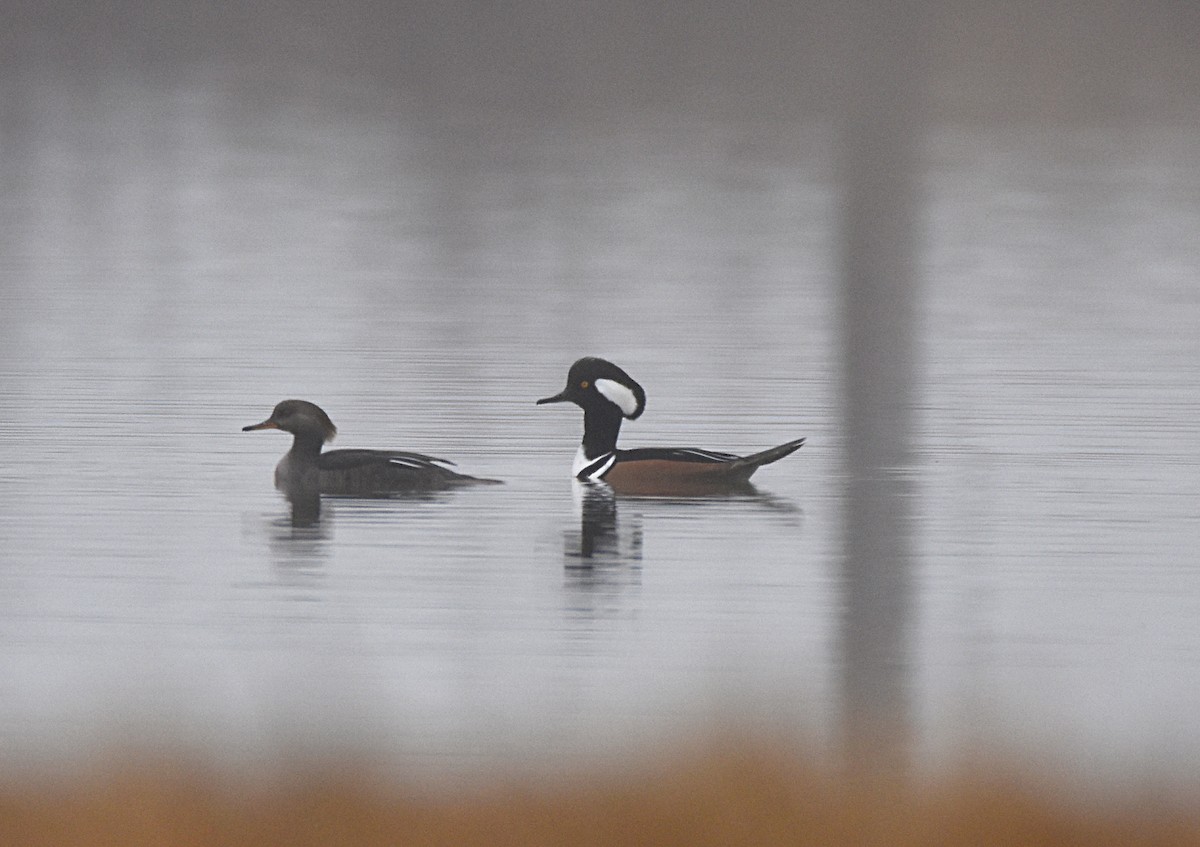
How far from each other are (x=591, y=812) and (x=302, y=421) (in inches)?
225

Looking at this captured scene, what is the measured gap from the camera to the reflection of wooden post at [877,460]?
22.5 ft

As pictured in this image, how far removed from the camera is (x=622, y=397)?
11031 millimetres

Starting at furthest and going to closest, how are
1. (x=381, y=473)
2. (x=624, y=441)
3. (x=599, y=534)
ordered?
(x=624, y=441) → (x=381, y=473) → (x=599, y=534)

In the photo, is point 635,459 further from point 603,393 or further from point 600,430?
point 603,393

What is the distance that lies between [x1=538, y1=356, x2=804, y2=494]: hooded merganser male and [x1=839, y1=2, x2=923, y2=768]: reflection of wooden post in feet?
1.40

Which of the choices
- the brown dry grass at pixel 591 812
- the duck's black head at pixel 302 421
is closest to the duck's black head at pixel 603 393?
the duck's black head at pixel 302 421

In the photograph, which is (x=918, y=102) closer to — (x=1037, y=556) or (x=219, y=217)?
(x=219, y=217)

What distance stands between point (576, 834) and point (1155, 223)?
76.8 feet

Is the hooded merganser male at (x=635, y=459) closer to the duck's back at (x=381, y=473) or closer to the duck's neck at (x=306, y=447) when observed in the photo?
the duck's back at (x=381, y=473)

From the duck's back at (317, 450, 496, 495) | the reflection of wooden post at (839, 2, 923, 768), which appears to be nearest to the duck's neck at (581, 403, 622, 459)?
the duck's back at (317, 450, 496, 495)

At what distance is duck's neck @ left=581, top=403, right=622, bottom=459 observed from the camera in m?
10.8

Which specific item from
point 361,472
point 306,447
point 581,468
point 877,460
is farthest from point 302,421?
point 877,460

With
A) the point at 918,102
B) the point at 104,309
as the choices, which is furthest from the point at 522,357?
the point at 918,102

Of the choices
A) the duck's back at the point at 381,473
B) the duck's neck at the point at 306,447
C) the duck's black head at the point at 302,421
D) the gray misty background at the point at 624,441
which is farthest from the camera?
the duck's black head at the point at 302,421
